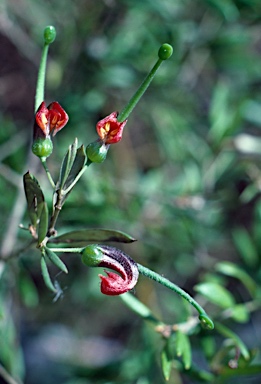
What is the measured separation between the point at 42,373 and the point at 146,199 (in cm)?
79

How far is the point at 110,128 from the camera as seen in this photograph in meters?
0.60

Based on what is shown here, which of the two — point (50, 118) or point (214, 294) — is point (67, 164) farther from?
point (214, 294)

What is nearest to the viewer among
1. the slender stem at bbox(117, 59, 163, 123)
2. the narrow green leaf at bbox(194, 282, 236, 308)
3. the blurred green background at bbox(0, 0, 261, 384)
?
the slender stem at bbox(117, 59, 163, 123)

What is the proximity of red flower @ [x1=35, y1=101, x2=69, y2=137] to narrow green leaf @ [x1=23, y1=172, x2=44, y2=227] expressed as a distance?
0.05m

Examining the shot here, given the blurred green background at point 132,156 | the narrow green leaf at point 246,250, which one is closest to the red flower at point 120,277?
the blurred green background at point 132,156

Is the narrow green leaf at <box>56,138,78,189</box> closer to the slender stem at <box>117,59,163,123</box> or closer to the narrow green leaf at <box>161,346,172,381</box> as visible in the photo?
the slender stem at <box>117,59,163,123</box>

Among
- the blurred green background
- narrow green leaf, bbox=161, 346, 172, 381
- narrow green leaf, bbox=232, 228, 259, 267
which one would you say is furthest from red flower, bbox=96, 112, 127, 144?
narrow green leaf, bbox=232, 228, 259, 267

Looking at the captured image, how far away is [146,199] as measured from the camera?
52.0 inches

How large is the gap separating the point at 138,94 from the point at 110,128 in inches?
2.4

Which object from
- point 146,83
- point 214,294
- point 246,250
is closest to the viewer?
point 146,83

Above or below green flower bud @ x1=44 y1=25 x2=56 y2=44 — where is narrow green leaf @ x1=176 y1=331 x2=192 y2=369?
below

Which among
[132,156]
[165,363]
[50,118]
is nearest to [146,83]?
[50,118]

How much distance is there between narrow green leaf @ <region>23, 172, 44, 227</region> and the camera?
0.61 meters

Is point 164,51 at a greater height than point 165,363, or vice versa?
point 164,51
